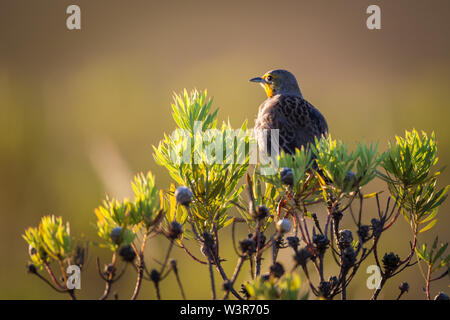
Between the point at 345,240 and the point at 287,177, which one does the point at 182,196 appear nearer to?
the point at 287,177

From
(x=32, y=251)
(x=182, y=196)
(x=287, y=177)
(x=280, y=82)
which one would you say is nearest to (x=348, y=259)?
(x=287, y=177)

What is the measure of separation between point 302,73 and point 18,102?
9.91 feet

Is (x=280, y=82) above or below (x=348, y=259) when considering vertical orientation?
above

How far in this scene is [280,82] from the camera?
3.08 metres

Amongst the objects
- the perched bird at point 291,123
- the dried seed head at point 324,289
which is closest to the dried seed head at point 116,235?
the dried seed head at point 324,289

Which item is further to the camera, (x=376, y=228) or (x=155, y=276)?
(x=376, y=228)

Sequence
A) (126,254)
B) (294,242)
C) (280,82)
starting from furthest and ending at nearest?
(280,82), (294,242), (126,254)

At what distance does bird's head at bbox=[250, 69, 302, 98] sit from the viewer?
3039mm

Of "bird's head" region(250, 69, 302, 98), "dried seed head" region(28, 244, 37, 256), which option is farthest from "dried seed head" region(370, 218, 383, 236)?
"bird's head" region(250, 69, 302, 98)

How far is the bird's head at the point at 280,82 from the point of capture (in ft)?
9.97

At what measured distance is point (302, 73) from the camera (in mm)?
5039

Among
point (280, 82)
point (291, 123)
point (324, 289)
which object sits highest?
point (280, 82)

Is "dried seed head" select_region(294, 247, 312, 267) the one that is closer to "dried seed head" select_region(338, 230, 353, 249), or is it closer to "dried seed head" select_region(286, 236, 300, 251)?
"dried seed head" select_region(286, 236, 300, 251)
